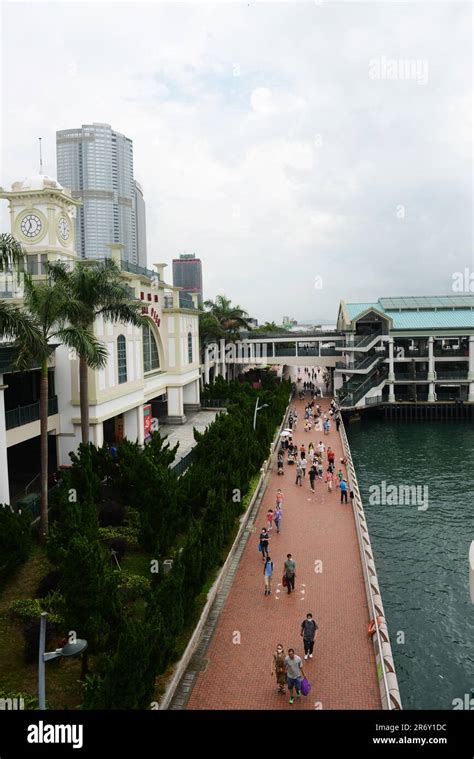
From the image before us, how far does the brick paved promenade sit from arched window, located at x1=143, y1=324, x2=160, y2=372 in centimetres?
2057

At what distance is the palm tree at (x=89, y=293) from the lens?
23.6 meters

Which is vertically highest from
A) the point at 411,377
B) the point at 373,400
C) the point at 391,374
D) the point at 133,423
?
the point at 391,374

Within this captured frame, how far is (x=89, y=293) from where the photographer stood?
24.2 meters

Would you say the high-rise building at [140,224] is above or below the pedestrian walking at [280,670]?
above

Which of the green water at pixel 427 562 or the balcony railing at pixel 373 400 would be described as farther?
the balcony railing at pixel 373 400

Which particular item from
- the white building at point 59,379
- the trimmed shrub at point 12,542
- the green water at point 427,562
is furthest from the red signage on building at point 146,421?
the trimmed shrub at point 12,542

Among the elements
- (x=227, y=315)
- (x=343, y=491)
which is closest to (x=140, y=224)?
(x=227, y=315)

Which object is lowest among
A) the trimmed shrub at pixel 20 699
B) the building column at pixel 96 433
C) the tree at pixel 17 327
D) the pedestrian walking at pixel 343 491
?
the trimmed shrub at pixel 20 699

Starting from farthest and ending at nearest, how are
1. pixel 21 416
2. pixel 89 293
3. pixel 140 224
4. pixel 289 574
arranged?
1. pixel 140 224
2. pixel 21 416
3. pixel 89 293
4. pixel 289 574

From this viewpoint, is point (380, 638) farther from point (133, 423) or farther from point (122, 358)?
point (133, 423)

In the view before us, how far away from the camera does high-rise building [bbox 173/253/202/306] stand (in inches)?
6594

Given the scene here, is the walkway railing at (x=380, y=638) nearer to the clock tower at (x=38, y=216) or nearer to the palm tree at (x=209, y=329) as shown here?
the clock tower at (x=38, y=216)

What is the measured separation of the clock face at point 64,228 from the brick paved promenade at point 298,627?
19.1 meters

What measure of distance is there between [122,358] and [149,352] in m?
10.7
